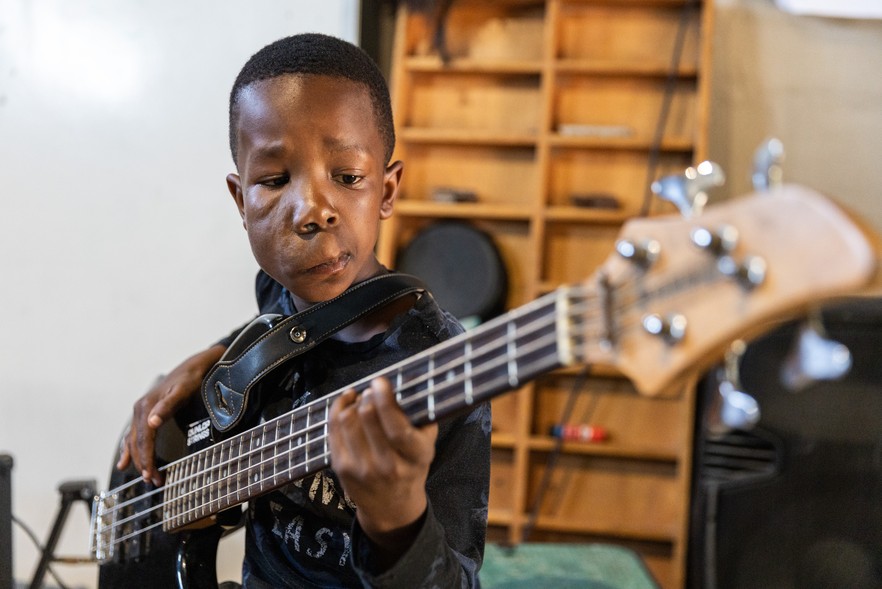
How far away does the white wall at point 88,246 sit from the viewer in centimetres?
218

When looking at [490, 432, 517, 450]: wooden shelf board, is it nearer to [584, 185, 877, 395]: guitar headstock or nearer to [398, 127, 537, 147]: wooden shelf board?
[398, 127, 537, 147]: wooden shelf board

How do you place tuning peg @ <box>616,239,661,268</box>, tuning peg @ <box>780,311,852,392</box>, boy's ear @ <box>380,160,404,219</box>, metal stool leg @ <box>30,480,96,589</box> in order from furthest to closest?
metal stool leg @ <box>30,480,96,589</box> < boy's ear @ <box>380,160,404,219</box> < tuning peg @ <box>616,239,661,268</box> < tuning peg @ <box>780,311,852,392</box>

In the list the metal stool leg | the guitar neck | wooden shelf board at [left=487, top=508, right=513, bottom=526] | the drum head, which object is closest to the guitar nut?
the guitar neck

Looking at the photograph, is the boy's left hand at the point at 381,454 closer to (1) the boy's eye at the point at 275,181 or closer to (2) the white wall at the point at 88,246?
(1) the boy's eye at the point at 275,181

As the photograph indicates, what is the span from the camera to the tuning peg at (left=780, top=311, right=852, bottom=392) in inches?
19.1

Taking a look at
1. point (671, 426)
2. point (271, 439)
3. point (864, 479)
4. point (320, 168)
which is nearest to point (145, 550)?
point (271, 439)

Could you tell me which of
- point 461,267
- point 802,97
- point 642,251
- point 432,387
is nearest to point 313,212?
point 432,387

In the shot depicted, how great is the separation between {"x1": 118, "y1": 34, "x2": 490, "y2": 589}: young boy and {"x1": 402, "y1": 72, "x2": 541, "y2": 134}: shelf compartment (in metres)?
1.25

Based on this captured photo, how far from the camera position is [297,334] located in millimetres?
936

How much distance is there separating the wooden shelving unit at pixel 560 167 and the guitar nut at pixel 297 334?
123cm

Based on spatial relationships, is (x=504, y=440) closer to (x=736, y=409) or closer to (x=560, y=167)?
(x=560, y=167)

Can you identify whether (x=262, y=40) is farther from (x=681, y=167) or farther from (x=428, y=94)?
(x=681, y=167)

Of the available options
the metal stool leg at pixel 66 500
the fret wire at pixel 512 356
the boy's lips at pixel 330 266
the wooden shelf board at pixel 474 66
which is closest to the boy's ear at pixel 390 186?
the boy's lips at pixel 330 266

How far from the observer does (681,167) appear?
2143 mm
